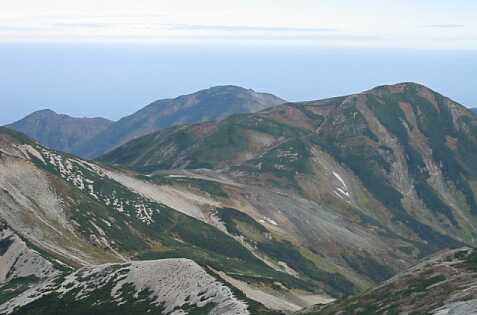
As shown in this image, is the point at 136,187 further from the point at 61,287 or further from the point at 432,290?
the point at 432,290

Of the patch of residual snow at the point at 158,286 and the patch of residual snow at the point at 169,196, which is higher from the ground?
the patch of residual snow at the point at 158,286

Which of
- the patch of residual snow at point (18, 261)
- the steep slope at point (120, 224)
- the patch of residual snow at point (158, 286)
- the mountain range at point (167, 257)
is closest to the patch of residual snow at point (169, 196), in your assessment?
the steep slope at point (120, 224)

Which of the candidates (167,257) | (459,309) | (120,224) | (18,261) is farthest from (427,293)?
(120,224)

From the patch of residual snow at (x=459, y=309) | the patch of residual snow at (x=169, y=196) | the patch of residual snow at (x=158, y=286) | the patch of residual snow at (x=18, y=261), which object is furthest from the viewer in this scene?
the patch of residual snow at (x=169, y=196)

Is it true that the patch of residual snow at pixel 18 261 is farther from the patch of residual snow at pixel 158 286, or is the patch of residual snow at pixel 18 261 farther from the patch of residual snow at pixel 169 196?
the patch of residual snow at pixel 169 196

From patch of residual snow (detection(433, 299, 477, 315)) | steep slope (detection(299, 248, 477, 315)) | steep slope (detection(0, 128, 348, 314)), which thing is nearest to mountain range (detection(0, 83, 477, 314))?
steep slope (detection(299, 248, 477, 315))

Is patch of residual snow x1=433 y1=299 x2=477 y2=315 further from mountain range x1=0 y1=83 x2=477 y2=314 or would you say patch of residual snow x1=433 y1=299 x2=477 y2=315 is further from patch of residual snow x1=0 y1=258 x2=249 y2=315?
patch of residual snow x1=0 y1=258 x2=249 y2=315

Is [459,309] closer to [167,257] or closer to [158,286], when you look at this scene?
[158,286]
